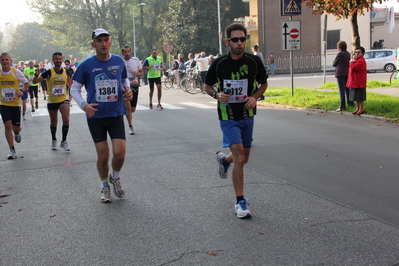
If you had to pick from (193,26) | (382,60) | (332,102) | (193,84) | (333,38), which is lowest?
(332,102)

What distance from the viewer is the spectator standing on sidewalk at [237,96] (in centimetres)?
516

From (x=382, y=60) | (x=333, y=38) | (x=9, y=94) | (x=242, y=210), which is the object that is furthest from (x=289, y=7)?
(x=333, y=38)

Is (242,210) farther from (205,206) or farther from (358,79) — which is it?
(358,79)

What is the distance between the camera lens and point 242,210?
16.6 ft

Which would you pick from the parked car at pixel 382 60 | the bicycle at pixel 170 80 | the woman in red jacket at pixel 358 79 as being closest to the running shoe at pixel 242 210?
the woman in red jacket at pixel 358 79

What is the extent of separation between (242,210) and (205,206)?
24.2 inches

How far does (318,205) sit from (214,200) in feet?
3.95

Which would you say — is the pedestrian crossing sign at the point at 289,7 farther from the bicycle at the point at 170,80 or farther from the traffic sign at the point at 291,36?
the bicycle at the point at 170,80

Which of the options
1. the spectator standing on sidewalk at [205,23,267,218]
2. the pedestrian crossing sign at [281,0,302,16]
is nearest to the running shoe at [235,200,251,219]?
the spectator standing on sidewalk at [205,23,267,218]

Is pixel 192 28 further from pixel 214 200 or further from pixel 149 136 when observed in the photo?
pixel 214 200

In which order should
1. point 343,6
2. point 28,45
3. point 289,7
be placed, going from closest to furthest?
point 343,6 < point 289,7 < point 28,45

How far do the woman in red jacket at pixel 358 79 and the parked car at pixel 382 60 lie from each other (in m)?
21.5

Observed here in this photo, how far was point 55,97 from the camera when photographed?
983cm

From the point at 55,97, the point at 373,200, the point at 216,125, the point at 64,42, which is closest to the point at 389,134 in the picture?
the point at 216,125
